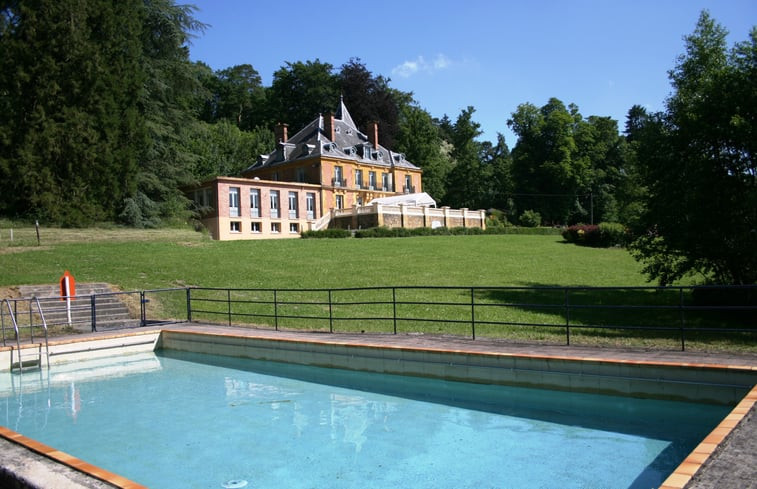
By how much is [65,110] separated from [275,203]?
66.0ft

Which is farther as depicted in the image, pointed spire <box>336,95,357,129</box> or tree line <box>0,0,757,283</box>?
pointed spire <box>336,95,357,129</box>

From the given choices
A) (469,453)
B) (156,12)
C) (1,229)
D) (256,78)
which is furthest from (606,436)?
(256,78)

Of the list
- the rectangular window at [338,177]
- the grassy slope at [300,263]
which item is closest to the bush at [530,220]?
the rectangular window at [338,177]

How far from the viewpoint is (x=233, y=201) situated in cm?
→ 4578

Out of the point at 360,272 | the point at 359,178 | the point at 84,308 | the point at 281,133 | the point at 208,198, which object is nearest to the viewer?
the point at 84,308

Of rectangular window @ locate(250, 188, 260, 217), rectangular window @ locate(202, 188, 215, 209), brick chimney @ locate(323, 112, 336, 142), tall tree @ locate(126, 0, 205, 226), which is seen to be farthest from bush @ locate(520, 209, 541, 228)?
tall tree @ locate(126, 0, 205, 226)

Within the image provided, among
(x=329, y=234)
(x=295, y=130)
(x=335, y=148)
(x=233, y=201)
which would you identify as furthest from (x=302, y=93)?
(x=329, y=234)

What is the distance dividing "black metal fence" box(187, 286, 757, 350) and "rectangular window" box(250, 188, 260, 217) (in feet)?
90.3

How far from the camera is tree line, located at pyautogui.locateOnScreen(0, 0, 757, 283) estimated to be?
1482cm

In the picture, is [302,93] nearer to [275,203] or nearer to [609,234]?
[275,203]

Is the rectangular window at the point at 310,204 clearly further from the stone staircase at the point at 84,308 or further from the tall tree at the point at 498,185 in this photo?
the stone staircase at the point at 84,308

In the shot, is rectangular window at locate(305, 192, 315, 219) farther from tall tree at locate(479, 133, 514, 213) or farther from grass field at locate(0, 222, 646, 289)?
tall tree at locate(479, 133, 514, 213)

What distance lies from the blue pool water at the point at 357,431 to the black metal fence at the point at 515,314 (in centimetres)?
248

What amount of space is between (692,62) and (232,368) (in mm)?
15731
